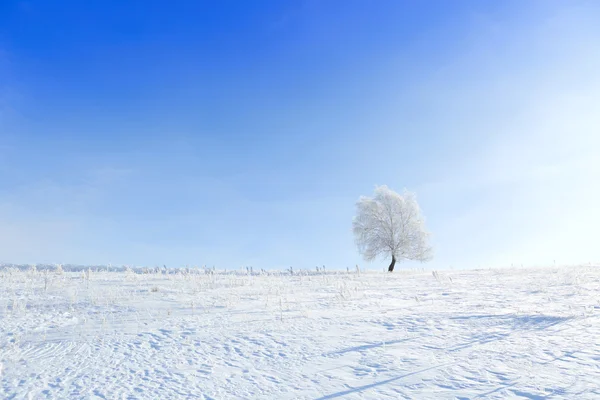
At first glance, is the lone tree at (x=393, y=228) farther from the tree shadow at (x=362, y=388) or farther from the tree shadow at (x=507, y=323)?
the tree shadow at (x=362, y=388)

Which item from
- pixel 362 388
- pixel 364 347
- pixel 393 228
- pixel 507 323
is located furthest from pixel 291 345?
pixel 393 228

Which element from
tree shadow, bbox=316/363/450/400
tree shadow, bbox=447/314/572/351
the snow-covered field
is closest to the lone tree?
the snow-covered field

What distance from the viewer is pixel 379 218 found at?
129 ft

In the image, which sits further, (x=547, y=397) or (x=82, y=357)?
(x=82, y=357)

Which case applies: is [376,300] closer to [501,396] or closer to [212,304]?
[212,304]

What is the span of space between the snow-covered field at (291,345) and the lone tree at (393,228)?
2597 centimetres

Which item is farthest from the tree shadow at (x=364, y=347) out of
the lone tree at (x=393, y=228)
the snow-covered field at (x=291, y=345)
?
the lone tree at (x=393, y=228)

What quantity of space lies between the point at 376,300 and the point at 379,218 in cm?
2762

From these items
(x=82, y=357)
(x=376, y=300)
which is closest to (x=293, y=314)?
(x=376, y=300)

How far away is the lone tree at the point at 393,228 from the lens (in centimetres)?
3884

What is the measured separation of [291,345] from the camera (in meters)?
7.77

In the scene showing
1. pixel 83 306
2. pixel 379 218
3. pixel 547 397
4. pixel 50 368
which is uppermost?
pixel 379 218

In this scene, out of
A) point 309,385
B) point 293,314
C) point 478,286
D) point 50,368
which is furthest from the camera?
point 478,286

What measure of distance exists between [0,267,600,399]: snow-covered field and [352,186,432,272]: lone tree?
85.2ft
